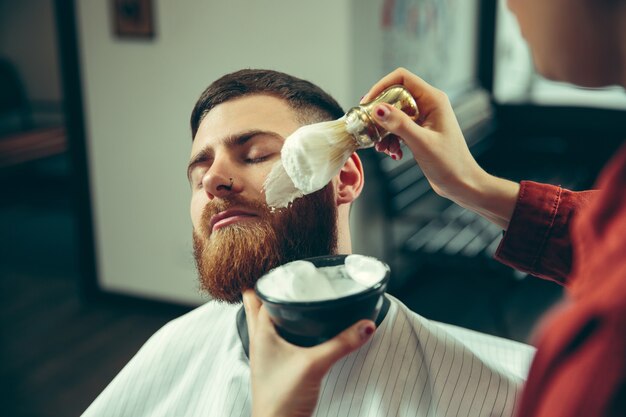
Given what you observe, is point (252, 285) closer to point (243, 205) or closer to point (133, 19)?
point (243, 205)

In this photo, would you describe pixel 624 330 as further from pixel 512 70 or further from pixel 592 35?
pixel 512 70

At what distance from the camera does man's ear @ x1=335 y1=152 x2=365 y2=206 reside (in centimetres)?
130

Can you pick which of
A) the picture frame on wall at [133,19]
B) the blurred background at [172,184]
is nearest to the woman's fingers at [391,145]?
the blurred background at [172,184]

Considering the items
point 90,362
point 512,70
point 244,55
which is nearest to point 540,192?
point 244,55

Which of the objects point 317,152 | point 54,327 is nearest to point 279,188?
point 317,152

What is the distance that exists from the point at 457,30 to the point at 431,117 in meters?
3.71

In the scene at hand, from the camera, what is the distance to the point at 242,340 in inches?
50.4

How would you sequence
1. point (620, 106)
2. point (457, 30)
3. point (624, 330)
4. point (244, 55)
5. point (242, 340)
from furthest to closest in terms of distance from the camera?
point (620, 106) < point (457, 30) < point (244, 55) < point (242, 340) < point (624, 330)

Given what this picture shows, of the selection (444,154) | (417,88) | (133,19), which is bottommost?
(444,154)

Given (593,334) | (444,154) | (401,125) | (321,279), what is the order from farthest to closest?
(444,154)
(401,125)
(321,279)
(593,334)

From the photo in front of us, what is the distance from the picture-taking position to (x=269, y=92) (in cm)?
123

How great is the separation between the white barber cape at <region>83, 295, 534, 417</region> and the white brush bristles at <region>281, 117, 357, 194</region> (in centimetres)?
37

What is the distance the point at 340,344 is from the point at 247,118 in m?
0.58

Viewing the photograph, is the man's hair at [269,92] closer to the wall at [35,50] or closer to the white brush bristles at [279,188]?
the white brush bristles at [279,188]
